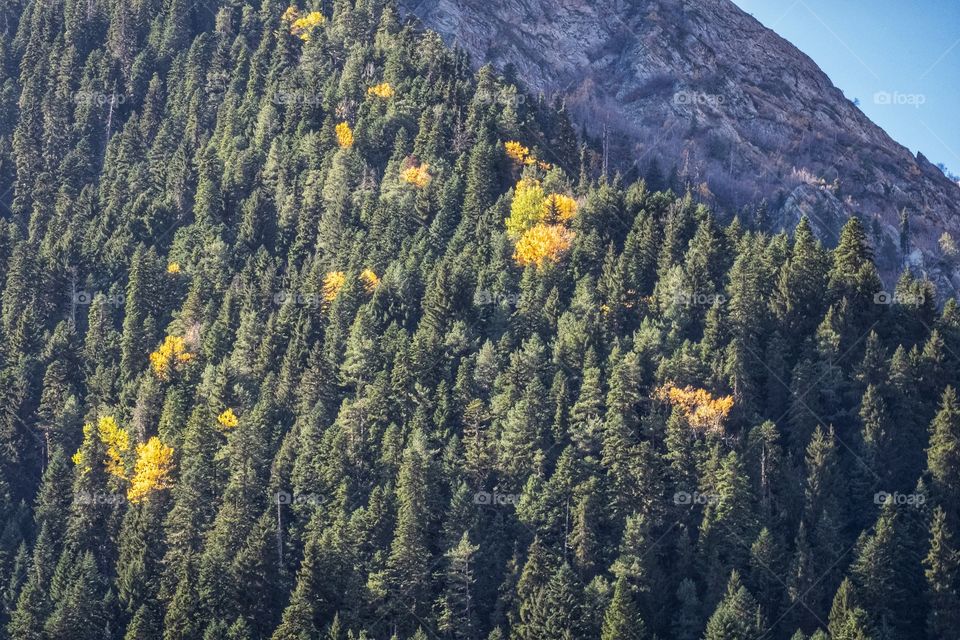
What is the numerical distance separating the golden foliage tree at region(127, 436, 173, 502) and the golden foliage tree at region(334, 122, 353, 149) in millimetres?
41105

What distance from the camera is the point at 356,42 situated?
6245 inches

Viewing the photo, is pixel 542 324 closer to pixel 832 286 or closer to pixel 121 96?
pixel 832 286

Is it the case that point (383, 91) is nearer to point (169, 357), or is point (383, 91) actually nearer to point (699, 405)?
point (169, 357)

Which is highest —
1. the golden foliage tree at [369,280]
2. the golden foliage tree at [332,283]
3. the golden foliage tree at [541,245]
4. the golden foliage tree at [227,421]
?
the golden foliage tree at [541,245]

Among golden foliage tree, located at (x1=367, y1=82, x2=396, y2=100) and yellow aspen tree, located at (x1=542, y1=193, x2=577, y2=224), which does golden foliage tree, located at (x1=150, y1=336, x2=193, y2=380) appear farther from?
golden foliage tree, located at (x1=367, y1=82, x2=396, y2=100)

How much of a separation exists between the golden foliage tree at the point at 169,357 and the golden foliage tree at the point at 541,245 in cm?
3232

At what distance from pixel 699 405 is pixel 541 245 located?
79.3 feet

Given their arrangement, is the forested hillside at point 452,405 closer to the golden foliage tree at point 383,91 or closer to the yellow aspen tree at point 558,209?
the yellow aspen tree at point 558,209

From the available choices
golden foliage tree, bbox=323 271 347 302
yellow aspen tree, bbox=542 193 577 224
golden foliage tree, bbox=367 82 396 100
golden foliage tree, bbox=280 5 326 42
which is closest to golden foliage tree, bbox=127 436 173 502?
golden foliage tree, bbox=323 271 347 302

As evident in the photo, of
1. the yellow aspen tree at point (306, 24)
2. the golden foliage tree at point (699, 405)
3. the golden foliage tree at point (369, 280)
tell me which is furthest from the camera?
the yellow aspen tree at point (306, 24)

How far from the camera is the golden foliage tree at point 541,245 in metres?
121

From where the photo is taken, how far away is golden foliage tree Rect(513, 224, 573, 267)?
398 feet

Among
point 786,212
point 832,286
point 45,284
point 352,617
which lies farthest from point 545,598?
point 786,212

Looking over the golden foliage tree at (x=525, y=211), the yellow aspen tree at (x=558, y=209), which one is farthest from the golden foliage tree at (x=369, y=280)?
the yellow aspen tree at (x=558, y=209)
